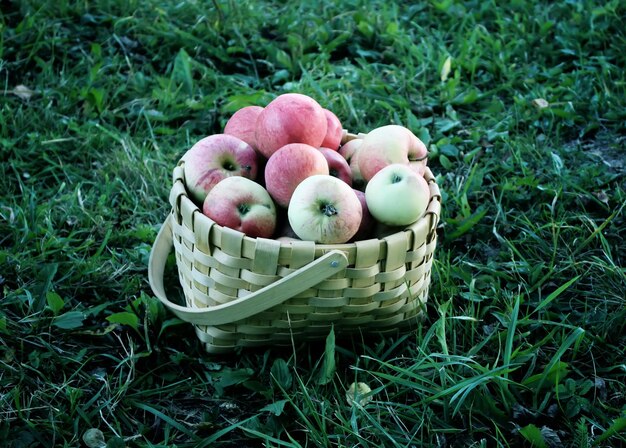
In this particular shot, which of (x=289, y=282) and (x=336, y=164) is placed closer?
(x=289, y=282)

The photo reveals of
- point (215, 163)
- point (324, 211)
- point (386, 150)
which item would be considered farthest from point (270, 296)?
point (386, 150)

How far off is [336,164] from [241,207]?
374 mm

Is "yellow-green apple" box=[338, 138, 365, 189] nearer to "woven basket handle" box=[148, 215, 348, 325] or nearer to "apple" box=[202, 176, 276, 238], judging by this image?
"apple" box=[202, 176, 276, 238]

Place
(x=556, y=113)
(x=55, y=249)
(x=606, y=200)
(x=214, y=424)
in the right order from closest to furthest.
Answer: (x=214, y=424)
(x=55, y=249)
(x=606, y=200)
(x=556, y=113)

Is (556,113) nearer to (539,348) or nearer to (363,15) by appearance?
(363,15)

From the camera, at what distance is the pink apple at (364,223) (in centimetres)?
212

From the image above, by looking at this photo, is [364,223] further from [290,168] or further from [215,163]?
[215,163]

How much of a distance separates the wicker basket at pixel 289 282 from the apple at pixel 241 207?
0.07 m

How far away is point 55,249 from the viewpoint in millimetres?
2605

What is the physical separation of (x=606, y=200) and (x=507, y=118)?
0.82 metres

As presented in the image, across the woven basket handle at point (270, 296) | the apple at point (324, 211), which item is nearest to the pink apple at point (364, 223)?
the apple at point (324, 211)

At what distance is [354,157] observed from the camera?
2377mm

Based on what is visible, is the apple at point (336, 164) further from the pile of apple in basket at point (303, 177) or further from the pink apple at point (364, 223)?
the pink apple at point (364, 223)

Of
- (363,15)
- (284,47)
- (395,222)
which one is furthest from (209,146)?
(363,15)
